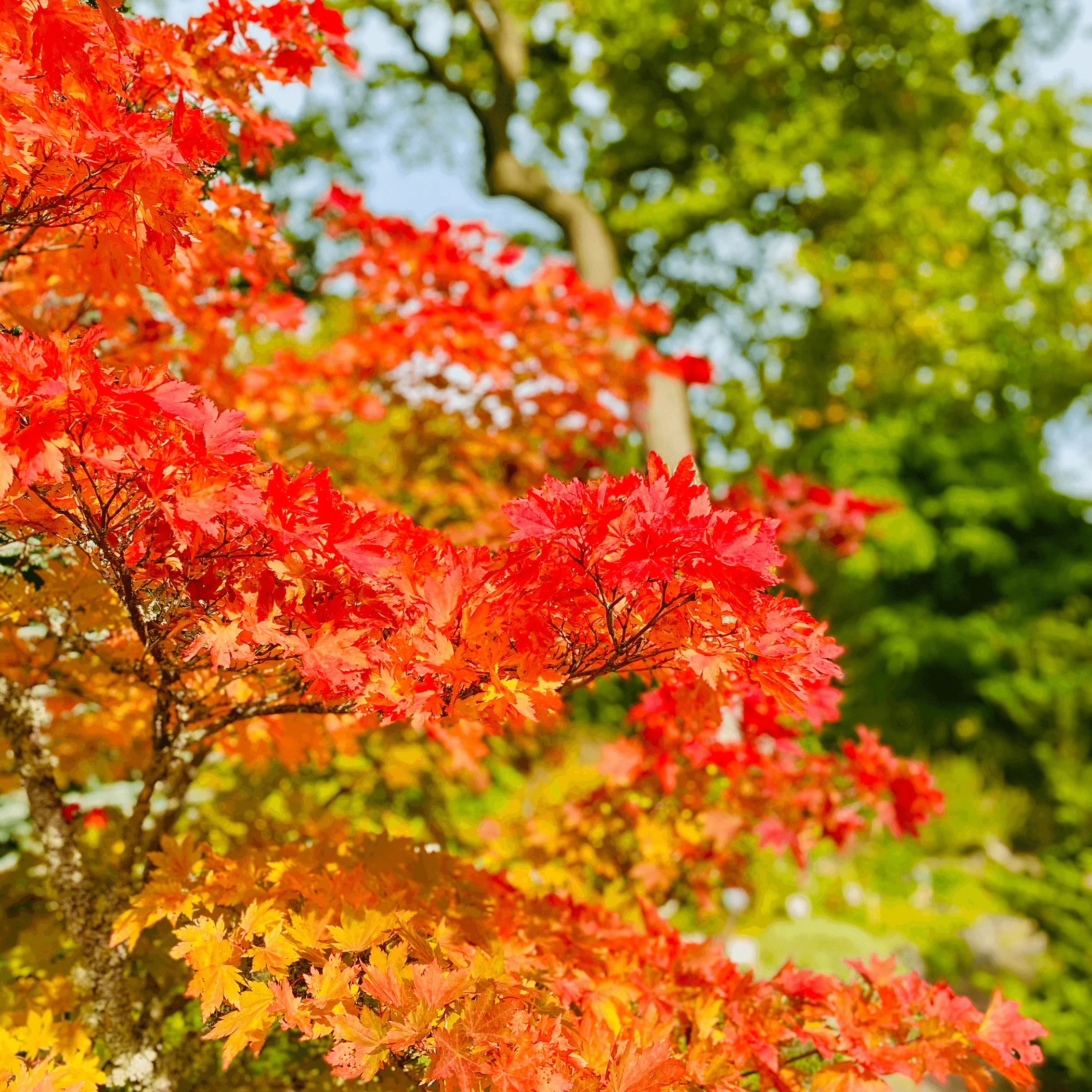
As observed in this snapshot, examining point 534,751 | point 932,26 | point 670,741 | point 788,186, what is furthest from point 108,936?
point 932,26

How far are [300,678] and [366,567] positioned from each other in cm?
50

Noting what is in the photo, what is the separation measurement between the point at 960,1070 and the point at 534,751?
190 inches

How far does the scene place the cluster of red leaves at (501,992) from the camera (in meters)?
1.47

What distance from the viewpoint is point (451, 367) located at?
431cm

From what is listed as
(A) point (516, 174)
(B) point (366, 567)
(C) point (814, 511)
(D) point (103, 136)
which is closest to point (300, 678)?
(B) point (366, 567)

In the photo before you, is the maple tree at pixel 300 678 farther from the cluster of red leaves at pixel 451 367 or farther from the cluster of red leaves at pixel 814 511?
the cluster of red leaves at pixel 814 511

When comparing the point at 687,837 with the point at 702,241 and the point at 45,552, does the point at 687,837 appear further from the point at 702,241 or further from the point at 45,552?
the point at 702,241

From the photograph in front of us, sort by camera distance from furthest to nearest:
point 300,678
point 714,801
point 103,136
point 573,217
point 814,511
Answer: point 573,217 → point 814,511 → point 714,801 → point 300,678 → point 103,136

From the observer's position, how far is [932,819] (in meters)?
7.97

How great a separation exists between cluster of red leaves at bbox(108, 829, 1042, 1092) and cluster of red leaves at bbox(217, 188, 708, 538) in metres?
1.66

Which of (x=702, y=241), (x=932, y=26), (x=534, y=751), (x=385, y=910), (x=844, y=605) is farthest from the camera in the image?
(x=844, y=605)

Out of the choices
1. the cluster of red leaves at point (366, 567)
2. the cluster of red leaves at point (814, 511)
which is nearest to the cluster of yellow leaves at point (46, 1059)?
the cluster of red leaves at point (366, 567)

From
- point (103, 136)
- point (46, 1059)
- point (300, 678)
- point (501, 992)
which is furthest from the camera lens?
point (46, 1059)

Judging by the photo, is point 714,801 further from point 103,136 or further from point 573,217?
point 573,217
